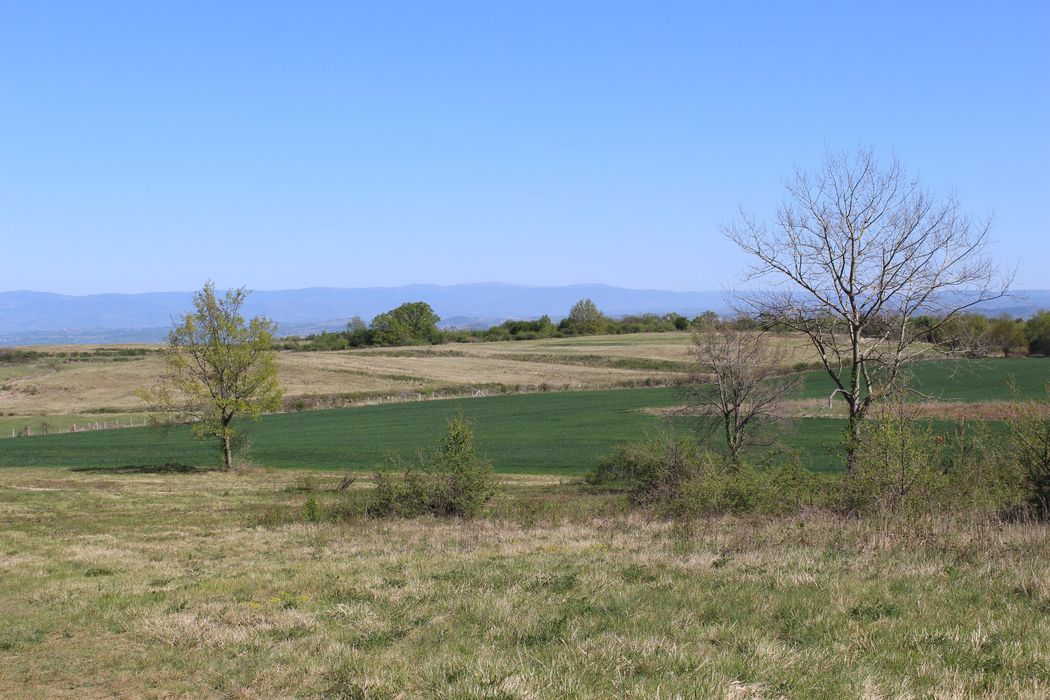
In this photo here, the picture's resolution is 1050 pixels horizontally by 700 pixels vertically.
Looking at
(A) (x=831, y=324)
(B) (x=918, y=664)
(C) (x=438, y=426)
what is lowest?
(C) (x=438, y=426)

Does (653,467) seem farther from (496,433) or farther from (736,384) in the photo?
(496,433)

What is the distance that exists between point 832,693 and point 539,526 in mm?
12524

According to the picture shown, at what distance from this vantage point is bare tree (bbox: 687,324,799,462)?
3172 centimetres

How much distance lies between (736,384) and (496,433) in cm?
2252

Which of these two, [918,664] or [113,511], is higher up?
[918,664]

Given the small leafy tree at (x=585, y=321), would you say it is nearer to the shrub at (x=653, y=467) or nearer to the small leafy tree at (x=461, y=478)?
the shrub at (x=653, y=467)

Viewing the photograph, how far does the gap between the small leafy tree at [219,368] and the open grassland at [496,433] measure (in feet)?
12.3

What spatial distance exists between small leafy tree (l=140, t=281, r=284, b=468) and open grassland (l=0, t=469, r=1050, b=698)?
1006 inches

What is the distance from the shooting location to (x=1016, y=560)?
993 cm

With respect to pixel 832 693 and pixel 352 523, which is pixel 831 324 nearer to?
pixel 352 523

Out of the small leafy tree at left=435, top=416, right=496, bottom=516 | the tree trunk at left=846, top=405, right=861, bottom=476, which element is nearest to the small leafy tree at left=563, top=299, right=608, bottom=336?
the small leafy tree at left=435, top=416, right=496, bottom=516

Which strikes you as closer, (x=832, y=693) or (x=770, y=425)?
(x=832, y=693)

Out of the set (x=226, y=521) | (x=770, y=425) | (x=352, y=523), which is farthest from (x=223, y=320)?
(x=770, y=425)

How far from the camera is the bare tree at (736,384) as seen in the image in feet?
104
